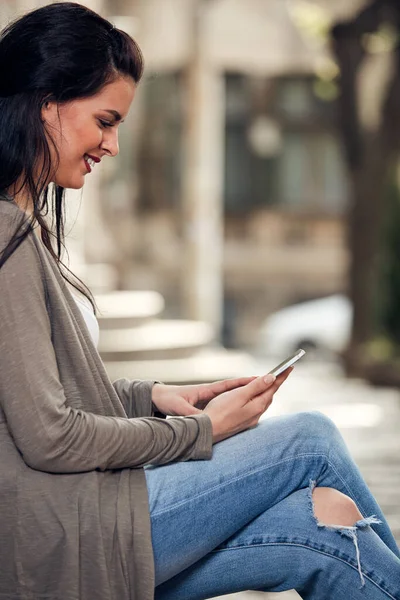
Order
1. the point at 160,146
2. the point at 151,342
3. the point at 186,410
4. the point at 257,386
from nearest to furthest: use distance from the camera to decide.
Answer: the point at 257,386 → the point at 186,410 → the point at 151,342 → the point at 160,146

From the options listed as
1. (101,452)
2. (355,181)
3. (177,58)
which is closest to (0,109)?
(101,452)

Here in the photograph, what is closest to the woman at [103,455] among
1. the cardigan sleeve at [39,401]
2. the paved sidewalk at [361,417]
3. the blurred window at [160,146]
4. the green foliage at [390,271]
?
the cardigan sleeve at [39,401]

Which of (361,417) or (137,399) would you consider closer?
(137,399)

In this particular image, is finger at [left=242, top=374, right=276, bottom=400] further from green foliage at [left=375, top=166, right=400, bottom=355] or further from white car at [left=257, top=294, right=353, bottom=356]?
white car at [left=257, top=294, right=353, bottom=356]

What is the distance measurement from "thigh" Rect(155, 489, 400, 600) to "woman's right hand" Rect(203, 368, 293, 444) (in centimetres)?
20

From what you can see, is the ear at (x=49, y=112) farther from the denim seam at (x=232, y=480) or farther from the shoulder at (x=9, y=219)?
the denim seam at (x=232, y=480)

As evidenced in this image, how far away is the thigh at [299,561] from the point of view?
263 cm

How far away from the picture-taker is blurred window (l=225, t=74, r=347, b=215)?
2816cm

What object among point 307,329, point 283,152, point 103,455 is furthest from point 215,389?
point 283,152

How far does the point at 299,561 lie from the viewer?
2646 mm

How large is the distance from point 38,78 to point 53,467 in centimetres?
82

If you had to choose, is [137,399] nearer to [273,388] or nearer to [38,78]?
[273,388]

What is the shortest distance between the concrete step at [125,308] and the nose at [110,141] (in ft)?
25.2

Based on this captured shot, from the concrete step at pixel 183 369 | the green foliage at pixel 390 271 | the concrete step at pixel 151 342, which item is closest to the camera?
the concrete step at pixel 183 369
